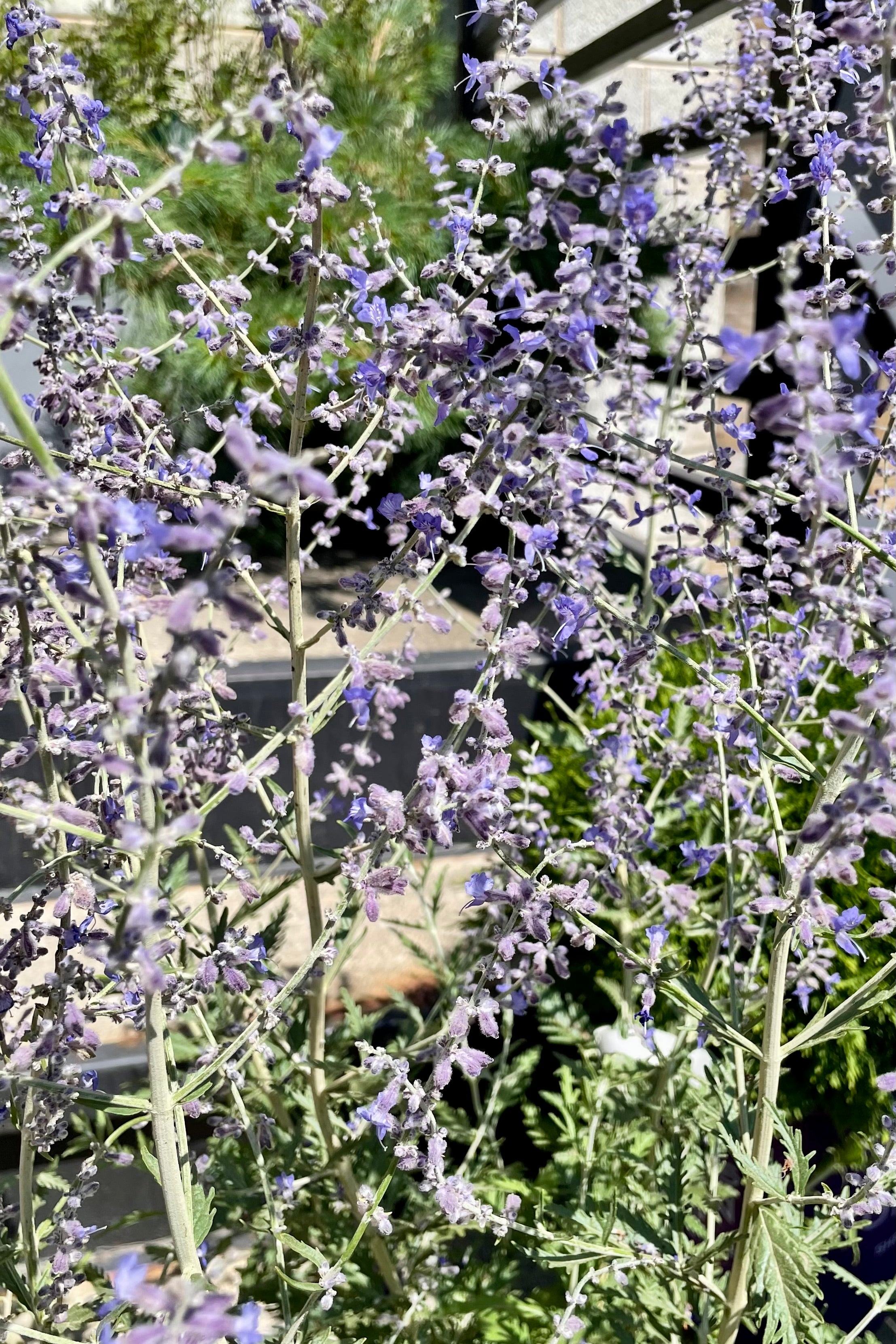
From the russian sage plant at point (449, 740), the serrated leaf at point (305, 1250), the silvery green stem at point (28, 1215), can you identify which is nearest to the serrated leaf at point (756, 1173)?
the russian sage plant at point (449, 740)

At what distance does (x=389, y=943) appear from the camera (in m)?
2.46

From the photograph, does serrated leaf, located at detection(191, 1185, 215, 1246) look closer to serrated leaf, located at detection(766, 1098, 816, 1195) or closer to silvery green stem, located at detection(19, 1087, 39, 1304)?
silvery green stem, located at detection(19, 1087, 39, 1304)

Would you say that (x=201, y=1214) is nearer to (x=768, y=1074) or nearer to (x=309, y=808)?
(x=309, y=808)

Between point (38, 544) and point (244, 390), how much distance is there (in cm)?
36

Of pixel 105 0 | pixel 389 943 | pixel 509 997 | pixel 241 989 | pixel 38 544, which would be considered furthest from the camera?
pixel 105 0

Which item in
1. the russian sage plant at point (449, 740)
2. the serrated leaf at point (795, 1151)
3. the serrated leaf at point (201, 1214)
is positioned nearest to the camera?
the russian sage plant at point (449, 740)

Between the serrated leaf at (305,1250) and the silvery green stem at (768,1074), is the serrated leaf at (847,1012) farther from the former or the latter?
the serrated leaf at (305,1250)

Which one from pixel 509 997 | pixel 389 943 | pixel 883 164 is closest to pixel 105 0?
pixel 389 943

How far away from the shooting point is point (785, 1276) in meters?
0.94

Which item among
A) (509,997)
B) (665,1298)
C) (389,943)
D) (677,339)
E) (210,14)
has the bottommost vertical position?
(389,943)

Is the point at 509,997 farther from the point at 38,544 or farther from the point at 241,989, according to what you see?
the point at 38,544

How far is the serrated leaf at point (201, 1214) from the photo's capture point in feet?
2.89

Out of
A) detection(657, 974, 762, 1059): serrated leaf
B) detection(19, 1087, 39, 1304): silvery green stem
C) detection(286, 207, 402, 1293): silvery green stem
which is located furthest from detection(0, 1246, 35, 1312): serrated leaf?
detection(657, 974, 762, 1059): serrated leaf

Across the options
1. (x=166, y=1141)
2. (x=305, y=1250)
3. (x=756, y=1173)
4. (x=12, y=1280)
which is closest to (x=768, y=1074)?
(x=756, y=1173)
